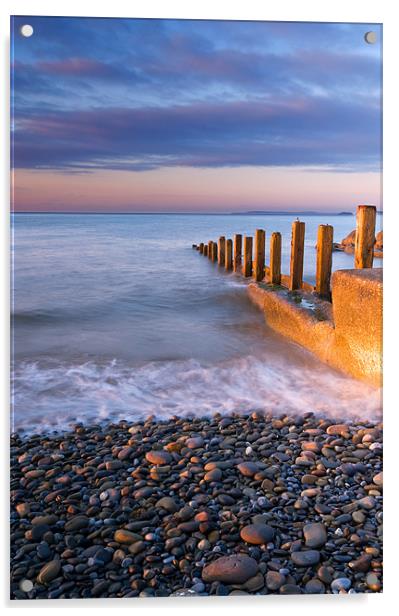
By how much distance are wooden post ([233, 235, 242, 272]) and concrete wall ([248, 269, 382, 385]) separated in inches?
25.5

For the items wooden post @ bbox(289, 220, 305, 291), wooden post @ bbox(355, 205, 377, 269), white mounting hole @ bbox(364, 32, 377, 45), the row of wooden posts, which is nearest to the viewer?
white mounting hole @ bbox(364, 32, 377, 45)

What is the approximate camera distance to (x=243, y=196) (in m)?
3.78

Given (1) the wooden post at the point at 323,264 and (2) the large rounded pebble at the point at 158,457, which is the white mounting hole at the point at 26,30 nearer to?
(2) the large rounded pebble at the point at 158,457

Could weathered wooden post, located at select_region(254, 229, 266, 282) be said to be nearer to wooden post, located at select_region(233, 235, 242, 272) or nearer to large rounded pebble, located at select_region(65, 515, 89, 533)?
wooden post, located at select_region(233, 235, 242, 272)

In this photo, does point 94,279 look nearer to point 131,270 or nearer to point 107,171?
point 131,270

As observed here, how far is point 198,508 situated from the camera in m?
2.95

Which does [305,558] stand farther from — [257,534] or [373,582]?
[373,582]

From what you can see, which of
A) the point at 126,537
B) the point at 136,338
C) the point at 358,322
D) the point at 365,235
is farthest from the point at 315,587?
the point at 365,235

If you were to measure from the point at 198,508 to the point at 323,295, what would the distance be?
259 centimetres

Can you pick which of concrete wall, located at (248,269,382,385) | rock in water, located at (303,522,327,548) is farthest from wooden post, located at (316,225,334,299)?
rock in water, located at (303,522,327,548)

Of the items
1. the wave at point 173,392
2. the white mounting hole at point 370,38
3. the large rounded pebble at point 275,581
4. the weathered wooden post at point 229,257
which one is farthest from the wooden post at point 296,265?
the large rounded pebble at point 275,581

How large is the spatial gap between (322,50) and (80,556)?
9.77 feet

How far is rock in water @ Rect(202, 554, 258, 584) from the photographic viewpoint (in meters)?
2.70
